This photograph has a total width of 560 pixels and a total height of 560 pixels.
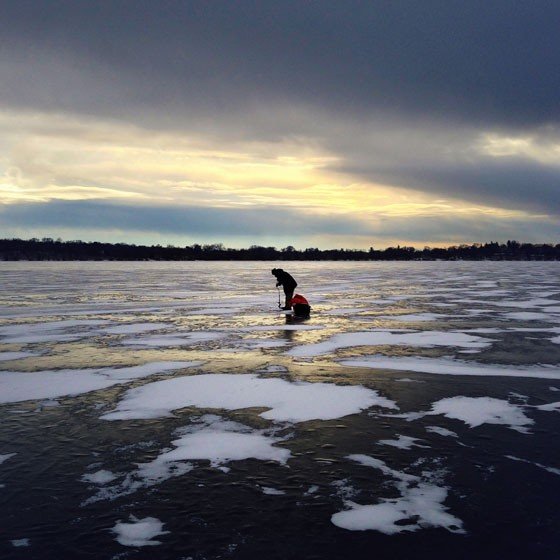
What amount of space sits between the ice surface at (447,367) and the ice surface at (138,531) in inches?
227

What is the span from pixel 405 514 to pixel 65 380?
579cm

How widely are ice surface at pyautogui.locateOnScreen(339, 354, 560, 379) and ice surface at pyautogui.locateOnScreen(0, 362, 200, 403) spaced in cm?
312

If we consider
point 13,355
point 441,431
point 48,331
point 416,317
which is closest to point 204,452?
point 441,431

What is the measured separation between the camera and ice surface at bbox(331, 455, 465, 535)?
3.82 metres

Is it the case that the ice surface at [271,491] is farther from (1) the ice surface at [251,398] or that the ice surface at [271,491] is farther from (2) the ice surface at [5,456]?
(2) the ice surface at [5,456]

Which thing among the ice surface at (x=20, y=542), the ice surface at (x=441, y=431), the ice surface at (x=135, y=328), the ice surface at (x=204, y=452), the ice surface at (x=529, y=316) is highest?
the ice surface at (x=529, y=316)

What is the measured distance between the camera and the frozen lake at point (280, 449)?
3654 mm

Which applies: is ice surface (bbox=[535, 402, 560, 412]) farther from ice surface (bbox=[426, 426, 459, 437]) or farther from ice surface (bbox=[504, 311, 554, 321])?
ice surface (bbox=[504, 311, 554, 321])

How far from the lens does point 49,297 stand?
77.8ft

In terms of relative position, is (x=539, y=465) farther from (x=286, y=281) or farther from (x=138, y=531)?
(x=286, y=281)

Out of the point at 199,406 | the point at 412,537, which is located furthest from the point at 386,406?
the point at 412,537

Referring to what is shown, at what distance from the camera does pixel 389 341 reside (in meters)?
11.7

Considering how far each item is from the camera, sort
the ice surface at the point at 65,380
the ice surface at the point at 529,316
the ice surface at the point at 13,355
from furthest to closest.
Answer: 1. the ice surface at the point at 529,316
2. the ice surface at the point at 13,355
3. the ice surface at the point at 65,380

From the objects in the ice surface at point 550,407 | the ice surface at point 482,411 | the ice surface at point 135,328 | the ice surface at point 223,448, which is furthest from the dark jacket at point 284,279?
the ice surface at point 223,448
